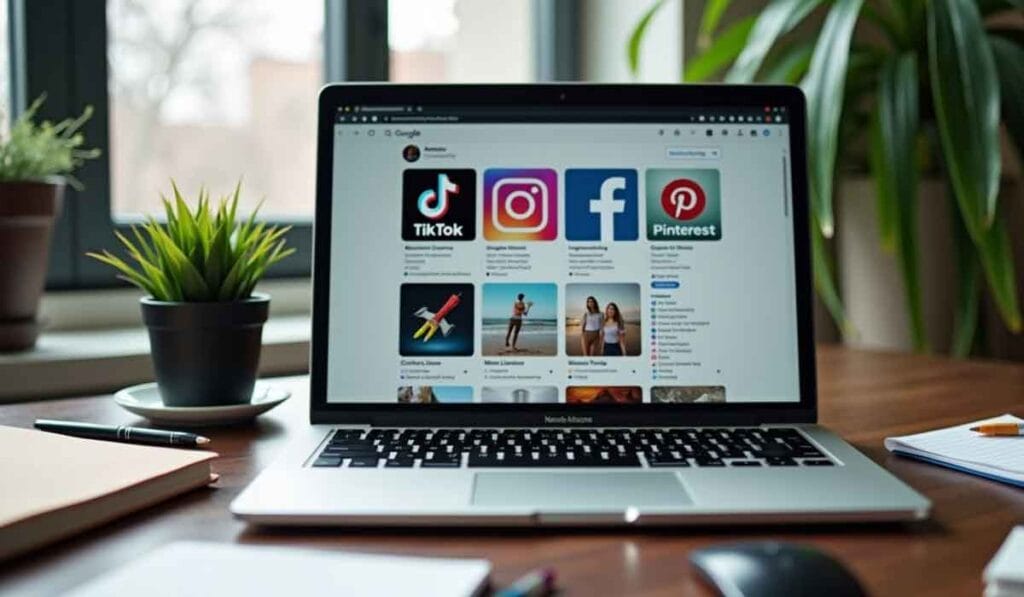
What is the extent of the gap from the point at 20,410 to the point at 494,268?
1.63 feet

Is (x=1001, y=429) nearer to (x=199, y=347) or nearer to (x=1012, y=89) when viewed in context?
(x=199, y=347)

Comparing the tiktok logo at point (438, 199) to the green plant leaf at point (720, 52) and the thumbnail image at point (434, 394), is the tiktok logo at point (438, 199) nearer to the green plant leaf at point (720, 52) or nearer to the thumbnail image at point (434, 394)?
the thumbnail image at point (434, 394)

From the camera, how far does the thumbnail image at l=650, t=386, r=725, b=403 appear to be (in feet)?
2.97

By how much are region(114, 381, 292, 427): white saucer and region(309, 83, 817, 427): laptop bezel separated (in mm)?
109

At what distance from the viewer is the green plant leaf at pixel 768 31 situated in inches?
65.0

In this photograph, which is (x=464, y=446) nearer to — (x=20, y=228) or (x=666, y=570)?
(x=666, y=570)

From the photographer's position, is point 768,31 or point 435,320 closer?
point 435,320

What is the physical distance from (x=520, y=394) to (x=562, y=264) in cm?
11

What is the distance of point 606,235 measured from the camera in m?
0.94

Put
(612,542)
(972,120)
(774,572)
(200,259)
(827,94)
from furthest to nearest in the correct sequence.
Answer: (827,94) < (972,120) < (200,259) < (612,542) < (774,572)

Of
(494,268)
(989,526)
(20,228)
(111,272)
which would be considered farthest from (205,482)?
(111,272)

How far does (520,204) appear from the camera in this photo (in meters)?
0.94

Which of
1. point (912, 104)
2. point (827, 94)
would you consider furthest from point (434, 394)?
point (912, 104)

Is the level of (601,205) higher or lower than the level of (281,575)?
higher
